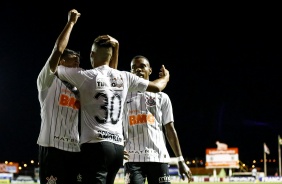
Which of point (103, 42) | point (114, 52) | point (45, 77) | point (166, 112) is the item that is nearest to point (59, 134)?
point (45, 77)

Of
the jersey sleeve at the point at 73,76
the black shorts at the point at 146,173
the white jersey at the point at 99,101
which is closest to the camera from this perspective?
the white jersey at the point at 99,101

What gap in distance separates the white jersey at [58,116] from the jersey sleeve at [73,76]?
50cm

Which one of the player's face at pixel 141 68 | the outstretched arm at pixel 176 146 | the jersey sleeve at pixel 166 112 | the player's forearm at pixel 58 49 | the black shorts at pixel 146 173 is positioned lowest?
the black shorts at pixel 146 173

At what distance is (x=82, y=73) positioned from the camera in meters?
4.83

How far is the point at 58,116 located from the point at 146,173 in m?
1.82

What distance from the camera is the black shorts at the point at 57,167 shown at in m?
5.38

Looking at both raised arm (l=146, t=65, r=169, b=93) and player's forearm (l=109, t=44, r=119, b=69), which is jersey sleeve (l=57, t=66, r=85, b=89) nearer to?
player's forearm (l=109, t=44, r=119, b=69)

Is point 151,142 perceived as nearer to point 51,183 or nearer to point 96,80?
point 51,183

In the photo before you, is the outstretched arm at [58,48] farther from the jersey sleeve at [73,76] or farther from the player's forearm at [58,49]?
the jersey sleeve at [73,76]

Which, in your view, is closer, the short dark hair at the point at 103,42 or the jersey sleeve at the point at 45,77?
the short dark hair at the point at 103,42

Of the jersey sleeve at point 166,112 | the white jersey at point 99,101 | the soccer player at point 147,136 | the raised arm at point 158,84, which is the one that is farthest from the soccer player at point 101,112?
the jersey sleeve at point 166,112

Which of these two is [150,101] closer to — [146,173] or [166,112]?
[166,112]

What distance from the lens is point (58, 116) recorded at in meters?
5.48

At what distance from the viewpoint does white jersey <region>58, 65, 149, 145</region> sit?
4703 millimetres
